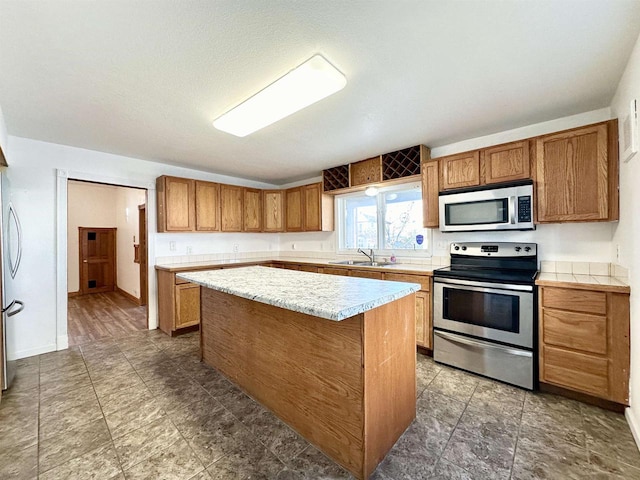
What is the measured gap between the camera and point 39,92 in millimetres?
2098

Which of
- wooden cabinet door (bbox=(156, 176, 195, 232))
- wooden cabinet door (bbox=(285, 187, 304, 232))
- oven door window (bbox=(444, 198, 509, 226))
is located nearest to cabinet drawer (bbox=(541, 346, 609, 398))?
oven door window (bbox=(444, 198, 509, 226))

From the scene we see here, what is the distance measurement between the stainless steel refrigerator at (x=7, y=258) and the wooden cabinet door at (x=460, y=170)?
415 centimetres

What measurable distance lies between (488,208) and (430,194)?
63cm

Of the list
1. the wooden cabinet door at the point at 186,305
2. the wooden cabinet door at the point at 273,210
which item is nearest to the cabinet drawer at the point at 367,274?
the wooden cabinet door at the point at 273,210

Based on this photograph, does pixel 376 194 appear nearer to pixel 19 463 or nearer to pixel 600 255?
pixel 600 255

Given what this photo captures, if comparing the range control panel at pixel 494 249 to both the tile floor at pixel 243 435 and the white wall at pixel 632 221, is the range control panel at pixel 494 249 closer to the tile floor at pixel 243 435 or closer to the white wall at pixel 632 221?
the white wall at pixel 632 221

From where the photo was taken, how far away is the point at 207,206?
169 inches

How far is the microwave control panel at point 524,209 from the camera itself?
101 inches

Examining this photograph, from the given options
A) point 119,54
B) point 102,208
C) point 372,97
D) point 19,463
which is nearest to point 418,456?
point 19,463

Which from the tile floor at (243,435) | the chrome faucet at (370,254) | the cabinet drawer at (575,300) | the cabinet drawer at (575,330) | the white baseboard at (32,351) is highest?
the chrome faucet at (370,254)

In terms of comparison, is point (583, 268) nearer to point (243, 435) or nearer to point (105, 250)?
point (243, 435)

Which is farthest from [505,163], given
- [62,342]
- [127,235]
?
[127,235]

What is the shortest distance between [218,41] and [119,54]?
2.12ft

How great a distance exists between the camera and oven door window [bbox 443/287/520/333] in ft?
7.84
